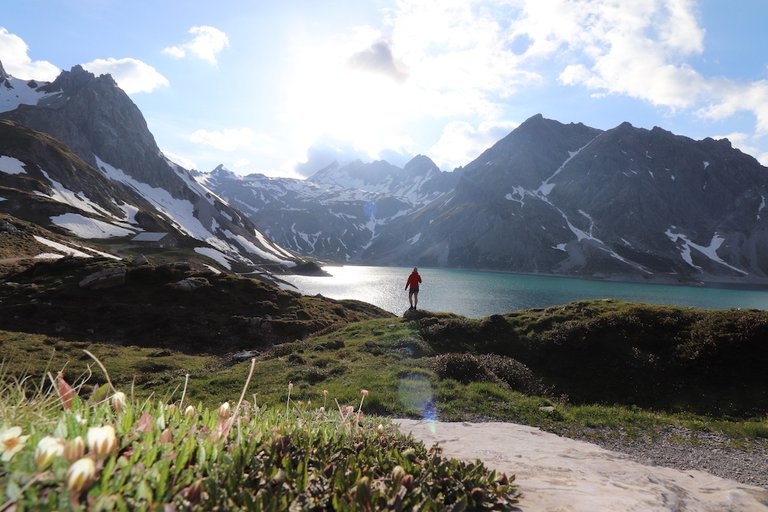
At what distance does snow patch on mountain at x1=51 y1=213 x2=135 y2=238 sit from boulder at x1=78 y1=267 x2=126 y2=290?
57.4 meters

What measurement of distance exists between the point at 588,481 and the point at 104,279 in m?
47.7

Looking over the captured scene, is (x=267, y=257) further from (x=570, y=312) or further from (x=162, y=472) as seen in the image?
(x=162, y=472)

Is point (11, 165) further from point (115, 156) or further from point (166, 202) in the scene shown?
point (115, 156)

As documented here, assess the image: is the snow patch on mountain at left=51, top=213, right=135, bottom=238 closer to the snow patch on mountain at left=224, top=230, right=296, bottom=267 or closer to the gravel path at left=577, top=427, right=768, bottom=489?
the snow patch on mountain at left=224, top=230, right=296, bottom=267

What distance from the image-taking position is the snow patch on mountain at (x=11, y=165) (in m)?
106

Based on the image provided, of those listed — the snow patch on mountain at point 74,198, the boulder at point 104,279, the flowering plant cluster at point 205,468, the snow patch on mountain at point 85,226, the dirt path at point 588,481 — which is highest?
the snow patch on mountain at point 74,198

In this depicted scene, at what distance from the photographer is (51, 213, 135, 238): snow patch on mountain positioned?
86250mm

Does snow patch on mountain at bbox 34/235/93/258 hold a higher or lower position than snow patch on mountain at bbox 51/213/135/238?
lower

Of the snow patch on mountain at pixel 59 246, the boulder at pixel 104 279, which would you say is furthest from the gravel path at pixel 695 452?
the snow patch on mountain at pixel 59 246

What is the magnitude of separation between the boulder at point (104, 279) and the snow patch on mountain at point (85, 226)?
57444 millimetres

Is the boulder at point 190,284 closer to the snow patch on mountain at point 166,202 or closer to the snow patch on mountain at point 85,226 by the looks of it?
the snow patch on mountain at point 85,226

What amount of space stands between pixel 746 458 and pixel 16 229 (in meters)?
81.8

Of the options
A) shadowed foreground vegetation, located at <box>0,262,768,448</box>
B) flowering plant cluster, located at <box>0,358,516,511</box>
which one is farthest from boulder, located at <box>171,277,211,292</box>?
flowering plant cluster, located at <box>0,358,516,511</box>

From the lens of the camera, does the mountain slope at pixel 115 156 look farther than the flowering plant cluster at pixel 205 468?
Yes
